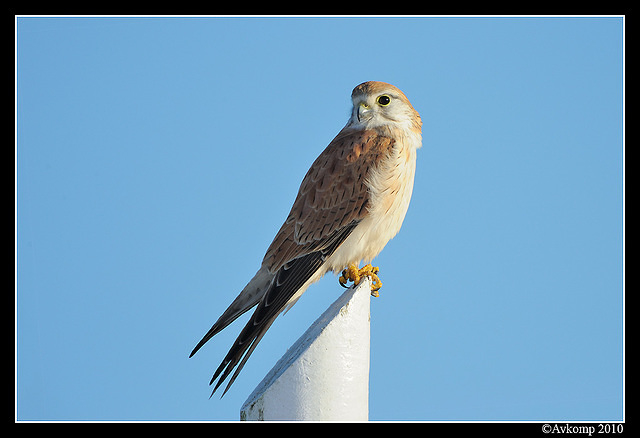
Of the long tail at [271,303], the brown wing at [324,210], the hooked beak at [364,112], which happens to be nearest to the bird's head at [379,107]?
the hooked beak at [364,112]

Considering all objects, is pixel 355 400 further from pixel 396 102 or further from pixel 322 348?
pixel 396 102

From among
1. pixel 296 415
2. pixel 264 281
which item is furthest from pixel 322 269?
pixel 296 415

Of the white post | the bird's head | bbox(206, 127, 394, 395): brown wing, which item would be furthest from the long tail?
the bird's head

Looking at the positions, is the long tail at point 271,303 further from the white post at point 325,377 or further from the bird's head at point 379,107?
the bird's head at point 379,107

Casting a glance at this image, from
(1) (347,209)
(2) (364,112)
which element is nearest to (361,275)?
(1) (347,209)

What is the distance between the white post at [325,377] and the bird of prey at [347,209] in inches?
34.1

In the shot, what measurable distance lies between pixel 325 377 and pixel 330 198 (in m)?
1.56

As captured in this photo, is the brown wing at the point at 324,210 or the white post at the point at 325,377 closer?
the white post at the point at 325,377

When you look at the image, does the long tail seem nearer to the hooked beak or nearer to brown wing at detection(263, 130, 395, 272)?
brown wing at detection(263, 130, 395, 272)

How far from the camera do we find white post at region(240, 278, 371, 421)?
9.87ft

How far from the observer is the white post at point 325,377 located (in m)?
3.01

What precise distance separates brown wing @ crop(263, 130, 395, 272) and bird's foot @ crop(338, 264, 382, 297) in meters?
0.29

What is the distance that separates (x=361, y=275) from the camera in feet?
14.1

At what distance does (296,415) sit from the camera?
302 cm
